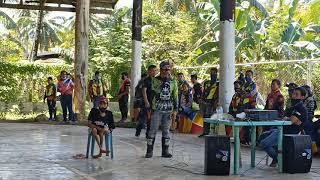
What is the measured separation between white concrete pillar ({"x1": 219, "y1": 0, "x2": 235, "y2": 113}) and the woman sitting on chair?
3.33 meters

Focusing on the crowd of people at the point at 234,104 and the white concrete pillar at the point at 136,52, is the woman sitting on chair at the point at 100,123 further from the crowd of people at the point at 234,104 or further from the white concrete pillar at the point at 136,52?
the white concrete pillar at the point at 136,52

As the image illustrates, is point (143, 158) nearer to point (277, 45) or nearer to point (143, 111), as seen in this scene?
point (143, 111)

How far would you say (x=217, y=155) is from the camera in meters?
8.41

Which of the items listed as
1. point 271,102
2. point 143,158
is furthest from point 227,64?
point 143,158

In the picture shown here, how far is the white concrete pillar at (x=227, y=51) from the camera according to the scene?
12.4 meters

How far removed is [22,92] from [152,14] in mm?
11745

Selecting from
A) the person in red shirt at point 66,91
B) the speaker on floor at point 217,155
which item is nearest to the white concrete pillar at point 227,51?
the speaker on floor at point 217,155

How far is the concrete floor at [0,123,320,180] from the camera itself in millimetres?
8352

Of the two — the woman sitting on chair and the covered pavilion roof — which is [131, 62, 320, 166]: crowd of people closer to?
the woman sitting on chair

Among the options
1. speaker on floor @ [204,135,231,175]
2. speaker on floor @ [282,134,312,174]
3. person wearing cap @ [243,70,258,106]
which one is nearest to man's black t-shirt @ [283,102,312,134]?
speaker on floor @ [282,134,312,174]

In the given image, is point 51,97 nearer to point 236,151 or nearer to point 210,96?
point 210,96

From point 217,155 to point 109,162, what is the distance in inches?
84.3

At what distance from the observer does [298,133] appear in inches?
364

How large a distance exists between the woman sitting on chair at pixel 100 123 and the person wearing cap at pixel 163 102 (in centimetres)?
75
